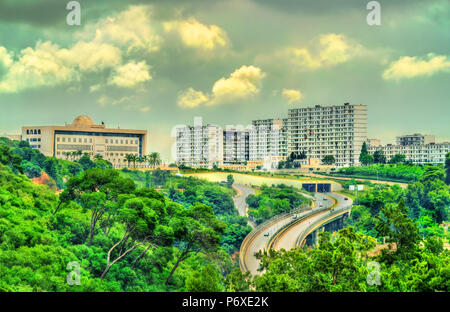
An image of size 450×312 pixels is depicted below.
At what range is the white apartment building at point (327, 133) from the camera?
16.1 metres

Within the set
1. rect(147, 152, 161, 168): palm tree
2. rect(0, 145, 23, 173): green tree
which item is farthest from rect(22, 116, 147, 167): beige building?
rect(0, 145, 23, 173): green tree

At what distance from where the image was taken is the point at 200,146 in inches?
565

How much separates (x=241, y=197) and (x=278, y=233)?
9.51 ft

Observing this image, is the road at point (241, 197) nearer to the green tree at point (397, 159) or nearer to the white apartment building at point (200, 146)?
the white apartment building at point (200, 146)

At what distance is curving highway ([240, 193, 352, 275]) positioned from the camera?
10.0 metres

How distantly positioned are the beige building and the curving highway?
445 centimetres

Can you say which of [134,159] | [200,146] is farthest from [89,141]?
[200,146]

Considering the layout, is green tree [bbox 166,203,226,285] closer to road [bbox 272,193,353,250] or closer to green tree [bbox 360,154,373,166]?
road [bbox 272,193,353,250]

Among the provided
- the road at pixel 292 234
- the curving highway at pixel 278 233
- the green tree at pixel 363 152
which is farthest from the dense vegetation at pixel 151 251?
the green tree at pixel 363 152

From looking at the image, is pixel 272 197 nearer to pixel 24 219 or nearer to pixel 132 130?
pixel 132 130

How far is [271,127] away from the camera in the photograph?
52.1 ft

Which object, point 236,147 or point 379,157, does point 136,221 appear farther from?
point 379,157

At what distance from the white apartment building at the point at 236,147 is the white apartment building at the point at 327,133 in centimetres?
184

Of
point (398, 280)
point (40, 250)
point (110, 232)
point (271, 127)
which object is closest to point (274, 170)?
point (271, 127)
